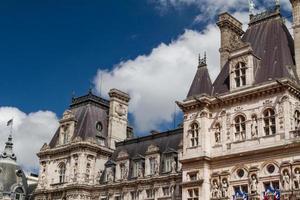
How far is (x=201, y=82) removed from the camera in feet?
182

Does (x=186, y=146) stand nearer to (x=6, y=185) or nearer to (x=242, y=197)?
(x=242, y=197)

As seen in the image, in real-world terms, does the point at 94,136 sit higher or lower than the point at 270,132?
higher

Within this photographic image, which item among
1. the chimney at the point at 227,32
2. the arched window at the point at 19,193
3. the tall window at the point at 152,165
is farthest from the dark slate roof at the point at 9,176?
the chimney at the point at 227,32

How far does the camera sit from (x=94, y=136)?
72.4m

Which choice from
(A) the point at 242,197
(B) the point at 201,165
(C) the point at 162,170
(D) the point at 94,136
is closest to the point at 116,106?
(D) the point at 94,136

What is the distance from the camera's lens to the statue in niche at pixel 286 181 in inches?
1746

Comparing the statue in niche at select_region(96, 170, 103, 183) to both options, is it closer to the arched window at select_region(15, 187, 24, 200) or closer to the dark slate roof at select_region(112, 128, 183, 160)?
the dark slate roof at select_region(112, 128, 183, 160)

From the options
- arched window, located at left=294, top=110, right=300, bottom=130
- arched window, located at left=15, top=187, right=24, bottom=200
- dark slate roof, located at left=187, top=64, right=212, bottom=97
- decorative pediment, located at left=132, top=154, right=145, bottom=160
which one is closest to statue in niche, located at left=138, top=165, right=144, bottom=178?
decorative pediment, located at left=132, top=154, right=145, bottom=160

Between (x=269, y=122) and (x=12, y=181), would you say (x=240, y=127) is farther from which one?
(x=12, y=181)

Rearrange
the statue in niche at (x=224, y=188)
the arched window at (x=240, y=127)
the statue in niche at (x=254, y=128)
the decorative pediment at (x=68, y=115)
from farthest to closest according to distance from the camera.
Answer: the decorative pediment at (x=68, y=115) → the arched window at (x=240, y=127) → the statue in niche at (x=224, y=188) → the statue in niche at (x=254, y=128)

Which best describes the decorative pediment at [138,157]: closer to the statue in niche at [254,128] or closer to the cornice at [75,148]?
the cornice at [75,148]

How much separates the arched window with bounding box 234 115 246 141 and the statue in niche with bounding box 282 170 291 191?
18.3 feet

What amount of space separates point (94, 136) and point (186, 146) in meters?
22.7

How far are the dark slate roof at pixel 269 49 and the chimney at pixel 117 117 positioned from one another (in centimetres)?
2349
